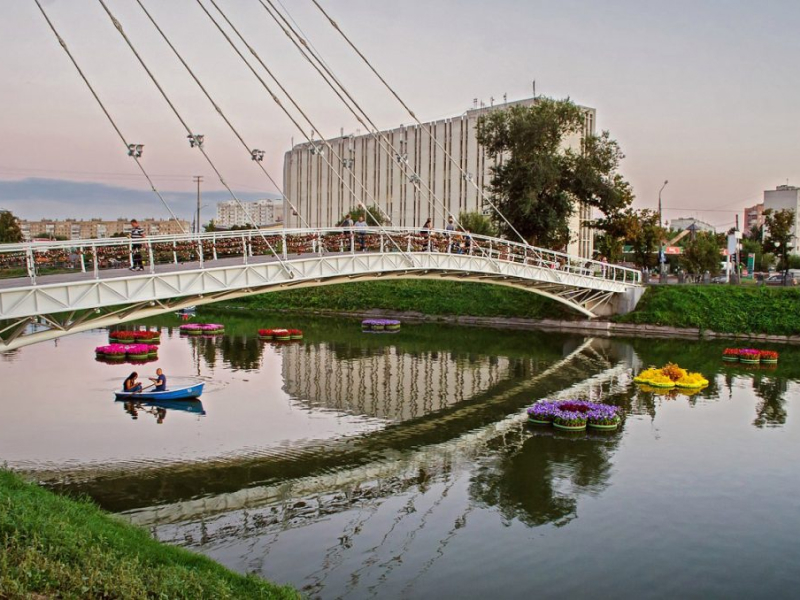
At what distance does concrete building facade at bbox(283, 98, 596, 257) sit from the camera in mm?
88938

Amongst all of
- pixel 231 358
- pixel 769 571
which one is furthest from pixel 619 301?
pixel 769 571

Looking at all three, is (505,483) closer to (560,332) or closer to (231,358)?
(231,358)

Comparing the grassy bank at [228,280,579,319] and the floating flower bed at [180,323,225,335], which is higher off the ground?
the grassy bank at [228,280,579,319]

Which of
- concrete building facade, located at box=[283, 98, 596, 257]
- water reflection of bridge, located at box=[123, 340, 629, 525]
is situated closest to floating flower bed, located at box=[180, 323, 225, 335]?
water reflection of bridge, located at box=[123, 340, 629, 525]

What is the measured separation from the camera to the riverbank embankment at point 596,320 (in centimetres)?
5081

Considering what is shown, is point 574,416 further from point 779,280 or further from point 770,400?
point 779,280

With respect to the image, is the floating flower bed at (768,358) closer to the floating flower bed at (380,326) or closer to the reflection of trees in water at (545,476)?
the reflection of trees in water at (545,476)

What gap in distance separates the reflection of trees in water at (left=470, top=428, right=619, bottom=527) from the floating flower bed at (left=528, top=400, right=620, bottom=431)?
2.04ft

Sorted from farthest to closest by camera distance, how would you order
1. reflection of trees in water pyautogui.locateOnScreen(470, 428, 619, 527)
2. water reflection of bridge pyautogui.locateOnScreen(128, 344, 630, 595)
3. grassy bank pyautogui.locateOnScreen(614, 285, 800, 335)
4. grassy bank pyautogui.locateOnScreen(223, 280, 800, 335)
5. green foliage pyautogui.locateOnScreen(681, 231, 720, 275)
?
green foliage pyautogui.locateOnScreen(681, 231, 720, 275)
grassy bank pyautogui.locateOnScreen(223, 280, 800, 335)
grassy bank pyautogui.locateOnScreen(614, 285, 800, 335)
reflection of trees in water pyautogui.locateOnScreen(470, 428, 619, 527)
water reflection of bridge pyautogui.locateOnScreen(128, 344, 630, 595)

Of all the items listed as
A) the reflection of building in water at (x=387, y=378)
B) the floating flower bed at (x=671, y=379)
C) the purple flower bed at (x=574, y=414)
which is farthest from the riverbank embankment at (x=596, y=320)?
the purple flower bed at (x=574, y=414)

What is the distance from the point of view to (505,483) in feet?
62.2

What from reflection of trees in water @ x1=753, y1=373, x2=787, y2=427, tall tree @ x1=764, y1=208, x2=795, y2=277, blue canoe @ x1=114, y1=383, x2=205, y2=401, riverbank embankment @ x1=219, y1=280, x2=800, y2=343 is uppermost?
tall tree @ x1=764, y1=208, x2=795, y2=277

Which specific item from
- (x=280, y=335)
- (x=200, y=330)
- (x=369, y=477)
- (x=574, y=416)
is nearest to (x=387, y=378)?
(x=574, y=416)

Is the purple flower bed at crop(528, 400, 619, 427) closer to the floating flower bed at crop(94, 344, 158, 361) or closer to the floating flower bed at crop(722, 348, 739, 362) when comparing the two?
the floating flower bed at crop(722, 348, 739, 362)
